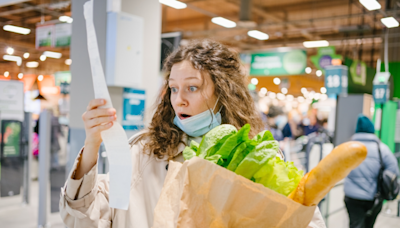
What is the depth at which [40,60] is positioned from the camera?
18.8 feet

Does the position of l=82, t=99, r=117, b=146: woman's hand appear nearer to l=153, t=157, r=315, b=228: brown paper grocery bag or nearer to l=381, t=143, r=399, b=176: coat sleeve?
l=153, t=157, r=315, b=228: brown paper grocery bag

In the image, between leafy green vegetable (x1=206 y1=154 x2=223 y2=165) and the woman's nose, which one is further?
the woman's nose

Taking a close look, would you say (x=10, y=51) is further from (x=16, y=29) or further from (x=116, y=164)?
(x=116, y=164)

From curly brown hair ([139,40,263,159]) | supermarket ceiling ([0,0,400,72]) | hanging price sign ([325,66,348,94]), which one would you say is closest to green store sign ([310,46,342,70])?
supermarket ceiling ([0,0,400,72])

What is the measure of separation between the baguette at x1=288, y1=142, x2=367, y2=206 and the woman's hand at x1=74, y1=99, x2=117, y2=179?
0.61 m

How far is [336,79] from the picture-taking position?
721 cm

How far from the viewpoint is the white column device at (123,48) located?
3.21 meters

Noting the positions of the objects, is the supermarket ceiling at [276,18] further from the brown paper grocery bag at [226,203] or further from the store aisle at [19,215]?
the brown paper grocery bag at [226,203]

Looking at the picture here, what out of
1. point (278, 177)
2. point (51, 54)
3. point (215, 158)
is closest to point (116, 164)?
point (215, 158)

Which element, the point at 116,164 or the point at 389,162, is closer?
the point at 116,164

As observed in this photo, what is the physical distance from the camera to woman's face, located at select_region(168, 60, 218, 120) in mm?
1385

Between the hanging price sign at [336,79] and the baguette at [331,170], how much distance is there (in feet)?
23.2

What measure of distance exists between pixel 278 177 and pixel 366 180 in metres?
4.06

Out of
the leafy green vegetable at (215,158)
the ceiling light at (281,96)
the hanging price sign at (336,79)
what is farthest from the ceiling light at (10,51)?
the ceiling light at (281,96)
